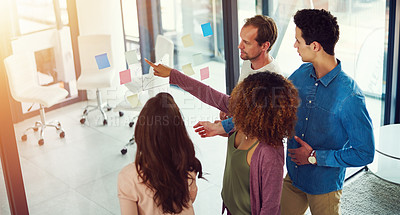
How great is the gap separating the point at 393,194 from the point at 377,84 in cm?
113

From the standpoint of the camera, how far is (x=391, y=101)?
4.21 metres

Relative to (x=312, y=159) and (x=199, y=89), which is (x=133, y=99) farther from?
(x=312, y=159)

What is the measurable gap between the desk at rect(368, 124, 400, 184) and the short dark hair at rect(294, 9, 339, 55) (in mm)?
1590

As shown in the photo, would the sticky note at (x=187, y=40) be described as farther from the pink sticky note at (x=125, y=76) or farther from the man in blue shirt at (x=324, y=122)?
the man in blue shirt at (x=324, y=122)

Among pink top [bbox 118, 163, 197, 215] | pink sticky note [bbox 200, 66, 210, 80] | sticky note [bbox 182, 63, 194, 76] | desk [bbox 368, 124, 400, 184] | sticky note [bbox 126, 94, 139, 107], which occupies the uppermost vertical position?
sticky note [bbox 182, 63, 194, 76]

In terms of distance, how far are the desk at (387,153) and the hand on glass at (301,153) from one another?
146 centimetres

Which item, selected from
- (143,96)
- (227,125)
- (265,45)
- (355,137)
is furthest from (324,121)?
(143,96)

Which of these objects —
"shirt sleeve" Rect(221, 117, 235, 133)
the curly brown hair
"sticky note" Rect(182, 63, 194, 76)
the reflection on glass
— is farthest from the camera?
"sticky note" Rect(182, 63, 194, 76)

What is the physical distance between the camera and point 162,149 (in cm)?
167

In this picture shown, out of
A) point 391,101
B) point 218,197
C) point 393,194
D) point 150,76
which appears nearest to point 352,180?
point 393,194

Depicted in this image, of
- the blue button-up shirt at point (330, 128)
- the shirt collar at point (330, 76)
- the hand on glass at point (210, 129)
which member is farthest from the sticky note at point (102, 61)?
the shirt collar at point (330, 76)

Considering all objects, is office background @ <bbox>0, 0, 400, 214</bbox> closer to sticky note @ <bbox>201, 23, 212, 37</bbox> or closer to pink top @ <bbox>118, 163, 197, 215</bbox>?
sticky note @ <bbox>201, 23, 212, 37</bbox>

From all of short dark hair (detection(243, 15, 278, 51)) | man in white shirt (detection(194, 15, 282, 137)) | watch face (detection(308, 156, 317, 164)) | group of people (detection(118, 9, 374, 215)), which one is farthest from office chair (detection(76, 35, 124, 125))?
watch face (detection(308, 156, 317, 164))

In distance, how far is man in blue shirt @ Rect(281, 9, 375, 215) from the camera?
2.11 meters
